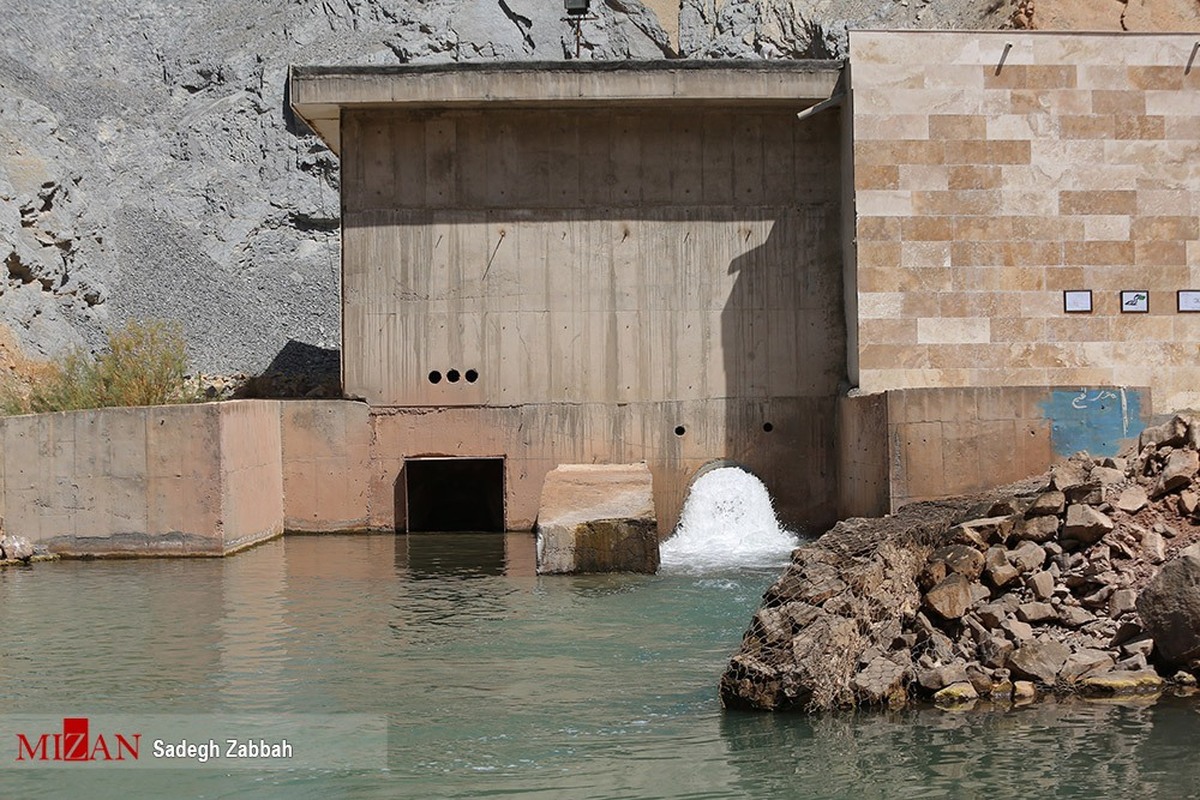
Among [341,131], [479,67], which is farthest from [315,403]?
[479,67]

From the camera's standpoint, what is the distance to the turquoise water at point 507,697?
7.31 m

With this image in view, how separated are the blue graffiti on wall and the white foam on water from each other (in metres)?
3.49

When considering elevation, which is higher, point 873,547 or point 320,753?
point 873,547

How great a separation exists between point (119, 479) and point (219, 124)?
2768cm

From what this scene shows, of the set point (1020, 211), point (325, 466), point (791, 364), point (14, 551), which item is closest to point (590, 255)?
point (791, 364)

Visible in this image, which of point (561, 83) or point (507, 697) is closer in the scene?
point (507, 697)

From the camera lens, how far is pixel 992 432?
1572 cm

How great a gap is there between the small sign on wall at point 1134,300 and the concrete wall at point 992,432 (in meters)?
2.26

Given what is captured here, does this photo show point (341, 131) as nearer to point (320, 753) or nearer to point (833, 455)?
point (833, 455)

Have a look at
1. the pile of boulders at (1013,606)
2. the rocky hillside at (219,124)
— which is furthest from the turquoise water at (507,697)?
the rocky hillside at (219,124)

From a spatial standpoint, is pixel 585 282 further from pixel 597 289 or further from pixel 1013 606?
pixel 1013 606

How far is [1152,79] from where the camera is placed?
1769cm

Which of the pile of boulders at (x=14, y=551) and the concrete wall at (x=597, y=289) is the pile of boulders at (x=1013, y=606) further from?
the pile of boulders at (x=14, y=551)

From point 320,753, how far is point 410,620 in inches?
166
